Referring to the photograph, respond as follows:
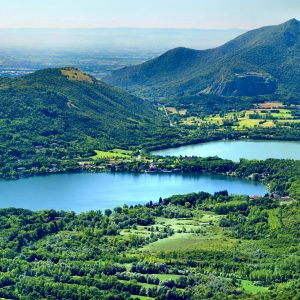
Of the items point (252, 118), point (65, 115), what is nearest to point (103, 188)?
point (65, 115)

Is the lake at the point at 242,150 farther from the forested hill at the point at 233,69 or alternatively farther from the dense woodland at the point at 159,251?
the forested hill at the point at 233,69

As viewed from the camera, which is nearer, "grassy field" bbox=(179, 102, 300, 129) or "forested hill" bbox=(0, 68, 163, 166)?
"forested hill" bbox=(0, 68, 163, 166)

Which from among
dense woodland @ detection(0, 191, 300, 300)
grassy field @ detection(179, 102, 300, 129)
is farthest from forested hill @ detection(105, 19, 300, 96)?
dense woodland @ detection(0, 191, 300, 300)

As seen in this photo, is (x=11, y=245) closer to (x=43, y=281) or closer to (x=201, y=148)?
(x=43, y=281)

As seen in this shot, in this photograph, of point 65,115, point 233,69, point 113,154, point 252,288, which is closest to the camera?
point 252,288

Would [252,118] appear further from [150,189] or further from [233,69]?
[150,189]

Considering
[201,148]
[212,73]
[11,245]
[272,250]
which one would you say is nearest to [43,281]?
[11,245]

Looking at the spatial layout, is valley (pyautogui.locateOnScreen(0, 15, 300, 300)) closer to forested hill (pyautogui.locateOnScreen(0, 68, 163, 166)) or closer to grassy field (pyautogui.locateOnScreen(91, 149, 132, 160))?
forested hill (pyautogui.locateOnScreen(0, 68, 163, 166))

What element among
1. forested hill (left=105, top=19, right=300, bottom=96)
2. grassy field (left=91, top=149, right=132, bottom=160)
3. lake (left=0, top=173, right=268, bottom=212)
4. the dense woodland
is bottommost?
lake (left=0, top=173, right=268, bottom=212)
